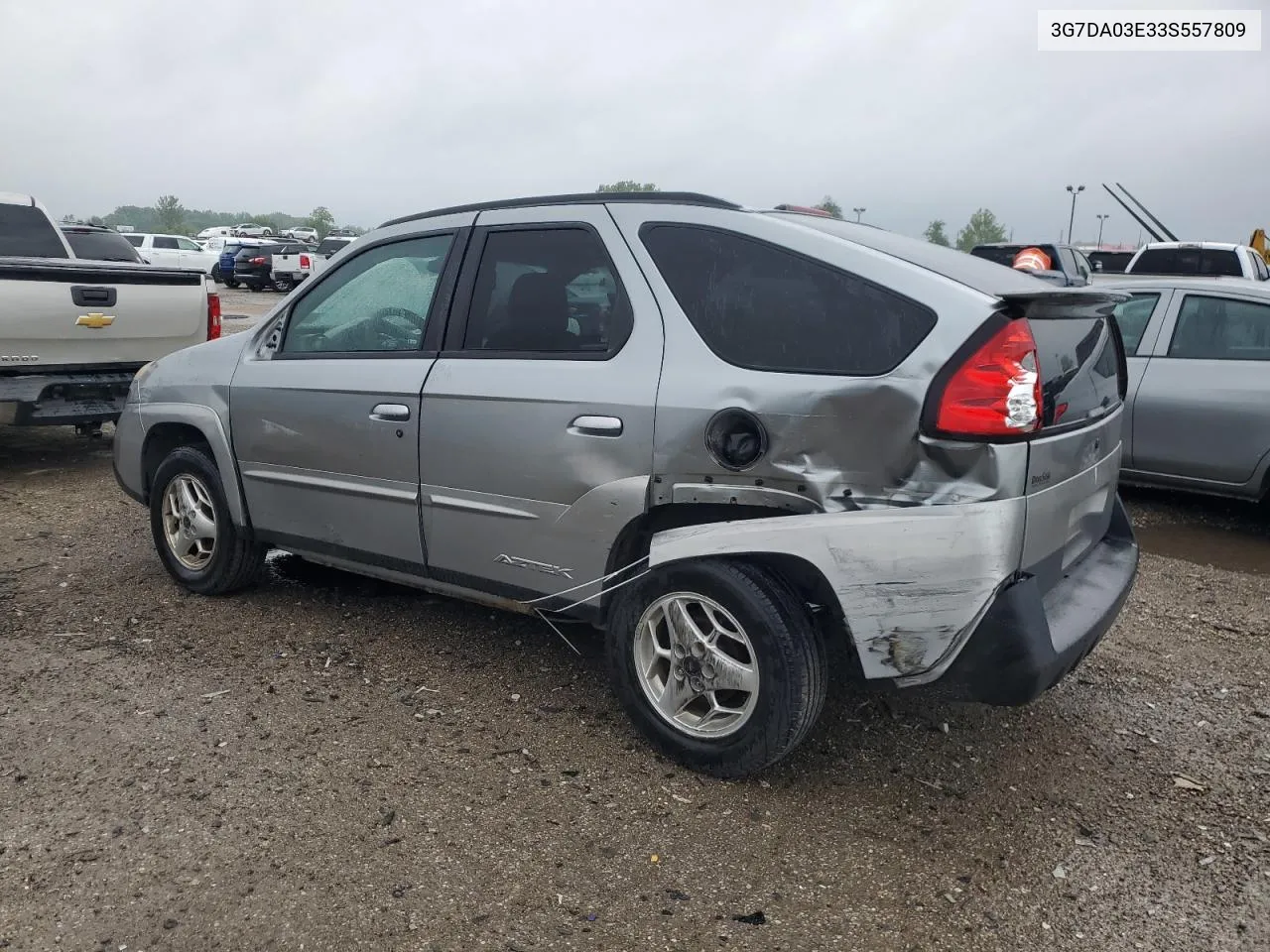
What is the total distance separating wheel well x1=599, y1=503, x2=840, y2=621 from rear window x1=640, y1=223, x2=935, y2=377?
0.44 m

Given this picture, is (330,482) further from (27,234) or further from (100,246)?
(100,246)

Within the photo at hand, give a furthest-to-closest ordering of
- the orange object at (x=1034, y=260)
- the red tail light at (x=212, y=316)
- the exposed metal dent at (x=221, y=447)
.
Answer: the orange object at (x=1034, y=260), the red tail light at (x=212, y=316), the exposed metal dent at (x=221, y=447)

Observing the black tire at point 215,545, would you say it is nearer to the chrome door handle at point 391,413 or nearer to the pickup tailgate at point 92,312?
the chrome door handle at point 391,413

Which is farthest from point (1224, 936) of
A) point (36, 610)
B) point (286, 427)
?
point (36, 610)

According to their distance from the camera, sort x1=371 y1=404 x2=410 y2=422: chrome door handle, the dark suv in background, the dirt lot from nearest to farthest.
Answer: the dirt lot → x1=371 y1=404 x2=410 y2=422: chrome door handle → the dark suv in background

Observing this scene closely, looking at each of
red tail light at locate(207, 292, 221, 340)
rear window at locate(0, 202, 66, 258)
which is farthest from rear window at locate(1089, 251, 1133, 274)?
rear window at locate(0, 202, 66, 258)

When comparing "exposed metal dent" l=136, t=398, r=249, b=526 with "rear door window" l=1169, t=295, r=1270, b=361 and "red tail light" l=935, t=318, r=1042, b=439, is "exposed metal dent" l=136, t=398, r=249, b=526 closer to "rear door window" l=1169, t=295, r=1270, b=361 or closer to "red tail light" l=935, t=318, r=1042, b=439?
"red tail light" l=935, t=318, r=1042, b=439

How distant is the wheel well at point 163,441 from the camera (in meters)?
4.95

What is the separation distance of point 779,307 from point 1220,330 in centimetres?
446

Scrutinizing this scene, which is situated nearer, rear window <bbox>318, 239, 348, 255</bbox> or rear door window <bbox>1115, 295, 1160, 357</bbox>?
rear door window <bbox>1115, 295, 1160, 357</bbox>

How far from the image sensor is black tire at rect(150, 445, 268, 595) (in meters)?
4.75

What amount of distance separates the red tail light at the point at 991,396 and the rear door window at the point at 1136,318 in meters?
4.29

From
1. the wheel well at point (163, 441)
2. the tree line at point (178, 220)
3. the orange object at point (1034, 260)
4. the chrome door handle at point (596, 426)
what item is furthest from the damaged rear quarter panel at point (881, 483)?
the tree line at point (178, 220)

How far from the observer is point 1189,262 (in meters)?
13.5
